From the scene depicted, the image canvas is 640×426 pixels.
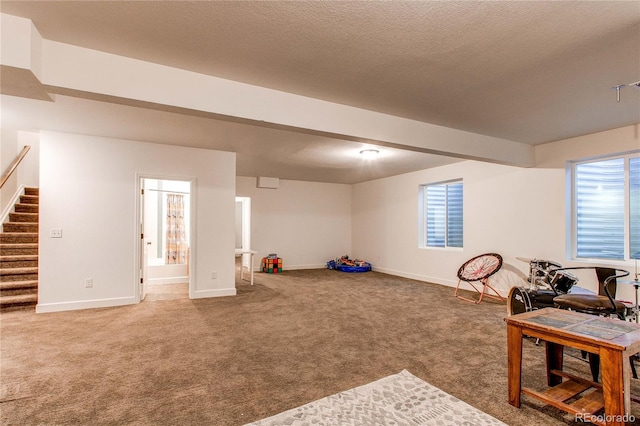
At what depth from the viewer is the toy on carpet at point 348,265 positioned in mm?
8172

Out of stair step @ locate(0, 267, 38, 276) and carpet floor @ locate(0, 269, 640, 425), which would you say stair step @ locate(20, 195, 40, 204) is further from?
carpet floor @ locate(0, 269, 640, 425)

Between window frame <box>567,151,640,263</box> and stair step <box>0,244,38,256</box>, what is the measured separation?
8.22 metres

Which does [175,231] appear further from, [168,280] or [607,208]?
[607,208]

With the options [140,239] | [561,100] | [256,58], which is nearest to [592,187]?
[561,100]

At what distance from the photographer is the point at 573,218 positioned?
14.9 feet

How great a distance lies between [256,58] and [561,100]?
9.82 ft

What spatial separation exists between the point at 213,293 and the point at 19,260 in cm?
298

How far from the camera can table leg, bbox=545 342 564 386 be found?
7.64 ft

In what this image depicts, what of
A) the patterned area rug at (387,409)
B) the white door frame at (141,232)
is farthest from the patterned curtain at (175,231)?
the patterned area rug at (387,409)

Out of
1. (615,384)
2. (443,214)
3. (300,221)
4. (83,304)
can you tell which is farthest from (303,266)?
(615,384)

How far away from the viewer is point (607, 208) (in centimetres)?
431

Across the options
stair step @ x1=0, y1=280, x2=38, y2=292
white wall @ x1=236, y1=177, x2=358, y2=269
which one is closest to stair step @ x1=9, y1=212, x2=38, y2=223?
stair step @ x1=0, y1=280, x2=38, y2=292

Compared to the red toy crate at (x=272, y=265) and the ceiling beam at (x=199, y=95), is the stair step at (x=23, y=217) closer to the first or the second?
the red toy crate at (x=272, y=265)

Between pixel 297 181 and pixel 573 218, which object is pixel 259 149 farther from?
pixel 573 218
